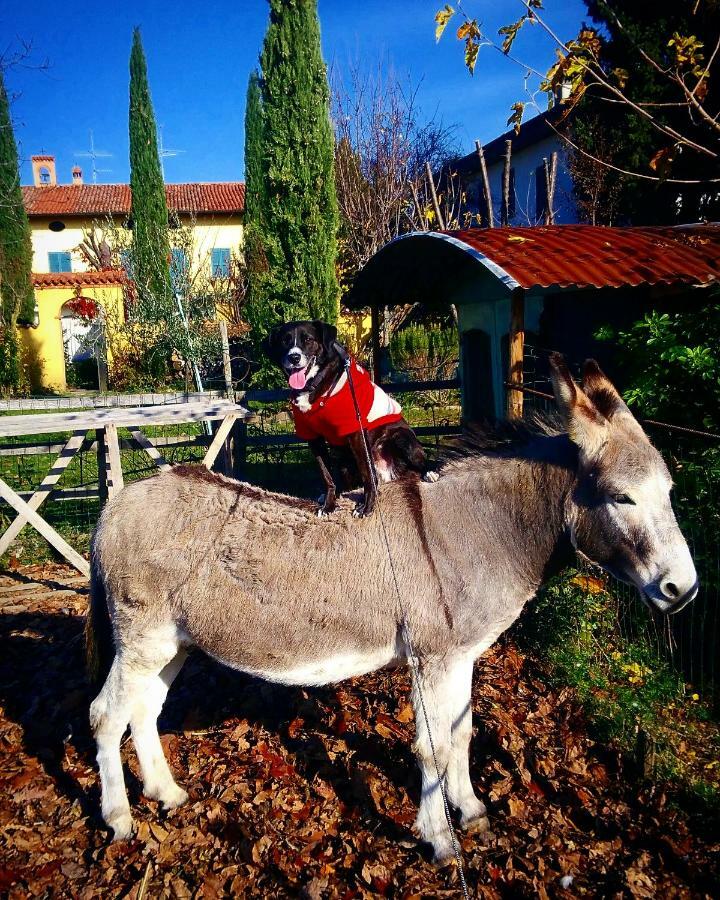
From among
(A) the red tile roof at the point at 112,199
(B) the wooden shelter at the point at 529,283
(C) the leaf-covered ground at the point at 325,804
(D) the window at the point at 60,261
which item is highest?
(A) the red tile roof at the point at 112,199

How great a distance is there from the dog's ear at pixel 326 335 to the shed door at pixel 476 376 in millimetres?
5026

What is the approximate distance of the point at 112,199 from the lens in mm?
37688

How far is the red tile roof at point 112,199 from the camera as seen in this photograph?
34.6m

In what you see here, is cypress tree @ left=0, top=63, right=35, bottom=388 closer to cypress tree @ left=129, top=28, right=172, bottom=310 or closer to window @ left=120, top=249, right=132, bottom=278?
cypress tree @ left=129, top=28, right=172, bottom=310

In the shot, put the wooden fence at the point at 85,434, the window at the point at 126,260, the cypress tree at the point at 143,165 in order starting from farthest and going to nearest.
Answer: the cypress tree at the point at 143,165 → the window at the point at 126,260 → the wooden fence at the point at 85,434

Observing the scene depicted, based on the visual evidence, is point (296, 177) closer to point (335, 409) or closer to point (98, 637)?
point (335, 409)

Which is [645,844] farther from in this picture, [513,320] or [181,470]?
[513,320]

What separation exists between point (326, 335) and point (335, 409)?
71 centimetres

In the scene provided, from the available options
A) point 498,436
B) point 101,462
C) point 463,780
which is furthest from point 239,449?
point 463,780

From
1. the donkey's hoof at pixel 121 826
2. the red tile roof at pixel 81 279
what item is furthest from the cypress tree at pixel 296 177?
the red tile roof at pixel 81 279

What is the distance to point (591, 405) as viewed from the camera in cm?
296

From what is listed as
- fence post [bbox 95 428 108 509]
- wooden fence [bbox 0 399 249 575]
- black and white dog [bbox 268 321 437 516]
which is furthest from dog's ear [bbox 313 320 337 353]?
fence post [bbox 95 428 108 509]

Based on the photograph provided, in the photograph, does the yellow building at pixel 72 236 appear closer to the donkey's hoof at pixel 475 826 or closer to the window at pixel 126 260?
the window at pixel 126 260

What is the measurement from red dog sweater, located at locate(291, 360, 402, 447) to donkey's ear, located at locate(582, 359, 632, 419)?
141 cm
